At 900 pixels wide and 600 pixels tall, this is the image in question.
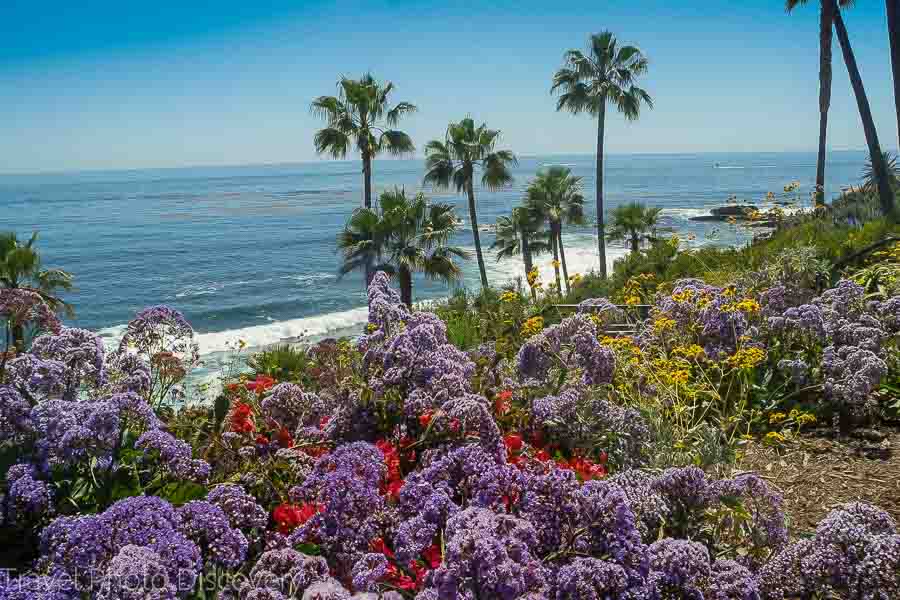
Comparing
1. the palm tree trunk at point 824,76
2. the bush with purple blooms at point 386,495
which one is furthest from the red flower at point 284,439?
the palm tree trunk at point 824,76

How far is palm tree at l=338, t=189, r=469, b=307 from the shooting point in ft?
75.9

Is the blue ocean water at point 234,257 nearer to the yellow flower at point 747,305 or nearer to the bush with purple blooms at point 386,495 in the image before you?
the yellow flower at point 747,305

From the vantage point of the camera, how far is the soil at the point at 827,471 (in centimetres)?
372

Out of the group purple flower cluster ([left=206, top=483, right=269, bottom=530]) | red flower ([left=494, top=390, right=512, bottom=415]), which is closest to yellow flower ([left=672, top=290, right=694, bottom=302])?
red flower ([left=494, top=390, right=512, bottom=415])

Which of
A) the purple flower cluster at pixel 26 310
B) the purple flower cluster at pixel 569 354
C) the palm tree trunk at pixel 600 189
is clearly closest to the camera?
the purple flower cluster at pixel 26 310

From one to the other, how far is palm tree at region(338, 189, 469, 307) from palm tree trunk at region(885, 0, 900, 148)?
46.7ft

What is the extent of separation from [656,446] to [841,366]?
2.16 metres

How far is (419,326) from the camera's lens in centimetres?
314

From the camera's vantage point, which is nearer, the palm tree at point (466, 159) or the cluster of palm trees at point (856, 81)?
the cluster of palm trees at point (856, 81)

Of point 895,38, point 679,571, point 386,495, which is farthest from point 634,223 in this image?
point 679,571

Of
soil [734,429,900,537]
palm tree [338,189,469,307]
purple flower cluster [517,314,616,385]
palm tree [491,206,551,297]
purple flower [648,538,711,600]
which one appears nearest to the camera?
purple flower [648,538,711,600]

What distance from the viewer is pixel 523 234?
123ft

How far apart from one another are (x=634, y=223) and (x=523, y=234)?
6.43 meters

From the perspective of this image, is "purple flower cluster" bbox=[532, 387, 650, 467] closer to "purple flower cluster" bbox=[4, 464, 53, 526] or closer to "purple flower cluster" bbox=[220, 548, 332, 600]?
"purple flower cluster" bbox=[220, 548, 332, 600]
